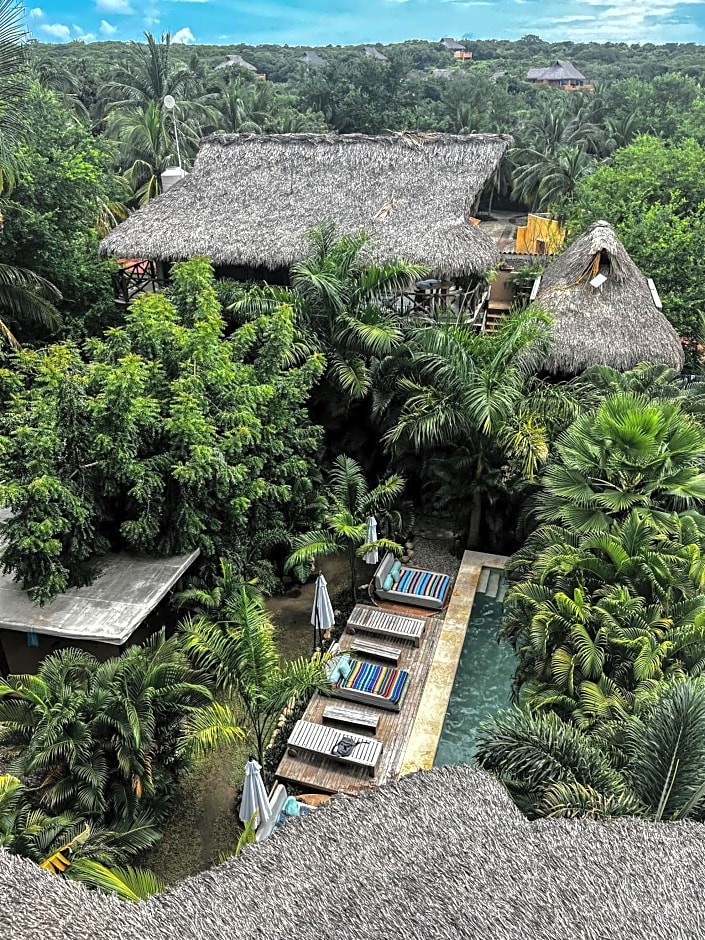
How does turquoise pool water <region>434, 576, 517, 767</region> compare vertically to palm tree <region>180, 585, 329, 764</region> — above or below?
below

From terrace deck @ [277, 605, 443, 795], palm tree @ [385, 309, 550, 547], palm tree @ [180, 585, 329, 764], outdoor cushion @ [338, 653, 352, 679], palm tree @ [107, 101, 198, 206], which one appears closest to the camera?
palm tree @ [180, 585, 329, 764]

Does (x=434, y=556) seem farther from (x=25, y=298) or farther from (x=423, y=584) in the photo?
(x=25, y=298)

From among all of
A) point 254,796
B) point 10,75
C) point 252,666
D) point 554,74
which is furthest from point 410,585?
point 554,74

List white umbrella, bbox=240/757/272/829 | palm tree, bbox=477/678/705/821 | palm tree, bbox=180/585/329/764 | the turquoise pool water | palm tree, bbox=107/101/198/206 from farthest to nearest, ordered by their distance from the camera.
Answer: palm tree, bbox=107/101/198/206
the turquoise pool water
palm tree, bbox=180/585/329/764
white umbrella, bbox=240/757/272/829
palm tree, bbox=477/678/705/821

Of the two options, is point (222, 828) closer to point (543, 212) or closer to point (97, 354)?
point (97, 354)

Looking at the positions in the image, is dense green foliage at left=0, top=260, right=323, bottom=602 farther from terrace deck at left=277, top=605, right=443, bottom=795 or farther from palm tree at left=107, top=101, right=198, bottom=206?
palm tree at left=107, top=101, right=198, bottom=206

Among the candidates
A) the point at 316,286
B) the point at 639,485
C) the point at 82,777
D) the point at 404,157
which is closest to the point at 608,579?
the point at 639,485

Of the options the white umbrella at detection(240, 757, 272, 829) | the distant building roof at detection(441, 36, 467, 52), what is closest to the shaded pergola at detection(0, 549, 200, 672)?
the white umbrella at detection(240, 757, 272, 829)
